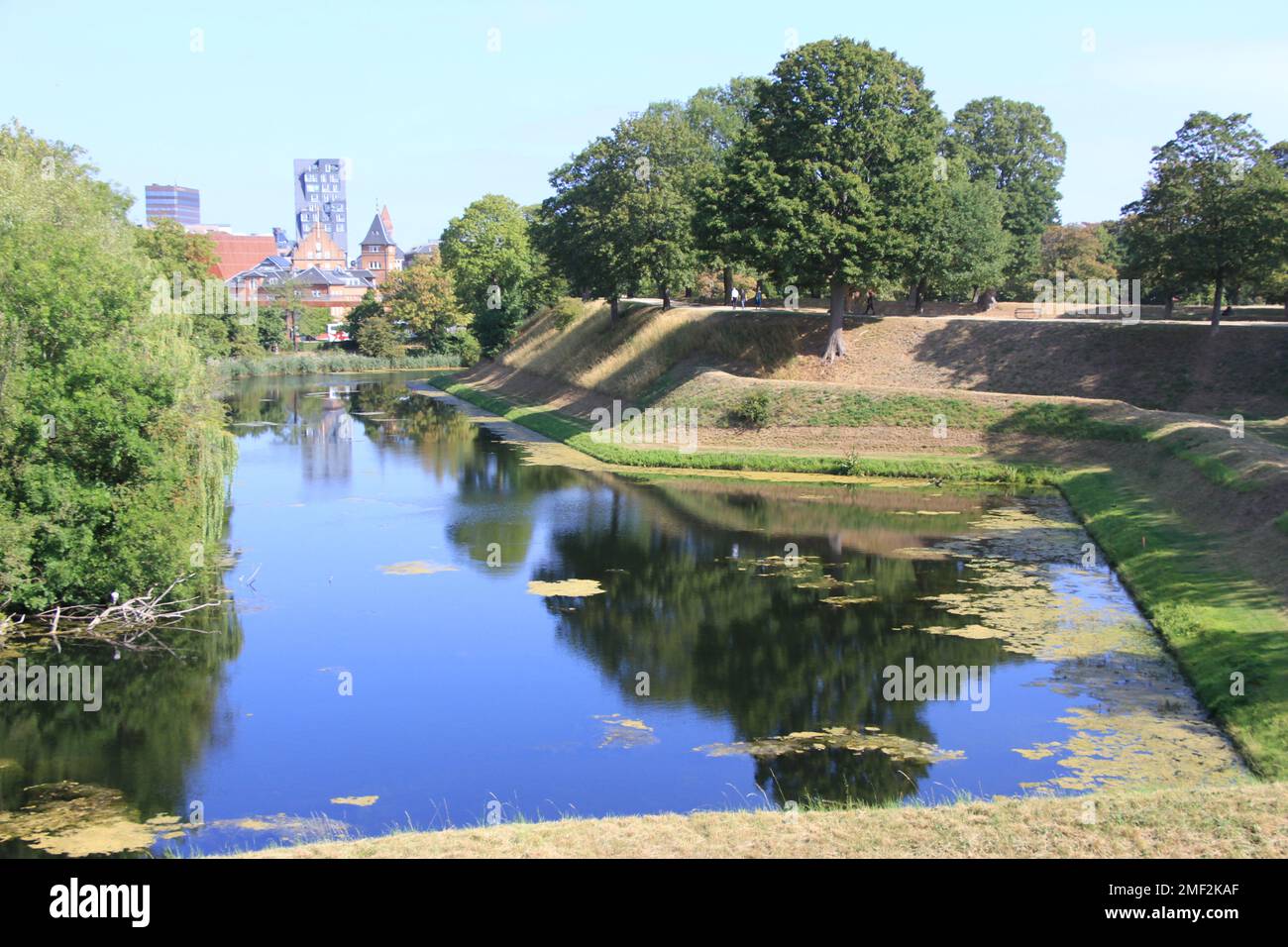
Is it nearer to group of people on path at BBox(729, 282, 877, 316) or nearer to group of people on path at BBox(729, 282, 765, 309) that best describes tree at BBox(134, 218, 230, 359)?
group of people on path at BBox(729, 282, 765, 309)

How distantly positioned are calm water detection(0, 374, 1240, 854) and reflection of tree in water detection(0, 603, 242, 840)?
7cm

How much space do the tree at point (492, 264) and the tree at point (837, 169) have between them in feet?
139

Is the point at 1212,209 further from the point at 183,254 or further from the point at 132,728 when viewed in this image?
the point at 183,254

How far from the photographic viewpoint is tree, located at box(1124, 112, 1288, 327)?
45.9 meters

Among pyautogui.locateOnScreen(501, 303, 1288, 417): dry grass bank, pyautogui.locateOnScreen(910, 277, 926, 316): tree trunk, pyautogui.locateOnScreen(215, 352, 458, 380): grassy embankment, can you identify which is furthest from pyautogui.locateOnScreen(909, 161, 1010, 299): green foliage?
pyautogui.locateOnScreen(215, 352, 458, 380): grassy embankment

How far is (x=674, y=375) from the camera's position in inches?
2402

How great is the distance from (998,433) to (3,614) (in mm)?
36895

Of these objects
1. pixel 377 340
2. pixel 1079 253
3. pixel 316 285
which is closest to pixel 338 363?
pixel 377 340

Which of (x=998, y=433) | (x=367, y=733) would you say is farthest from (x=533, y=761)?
(x=998, y=433)

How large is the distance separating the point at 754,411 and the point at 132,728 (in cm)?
3564

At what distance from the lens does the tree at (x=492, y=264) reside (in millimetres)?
98000

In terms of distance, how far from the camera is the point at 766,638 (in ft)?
83.5

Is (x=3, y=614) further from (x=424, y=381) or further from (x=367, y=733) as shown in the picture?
(x=424, y=381)

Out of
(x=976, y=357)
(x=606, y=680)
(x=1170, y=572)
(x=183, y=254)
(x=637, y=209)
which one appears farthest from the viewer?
(x=183, y=254)
